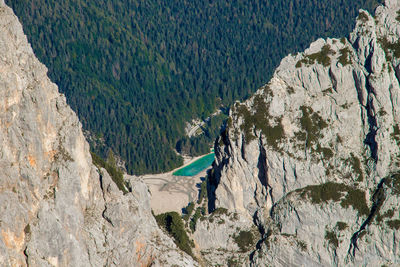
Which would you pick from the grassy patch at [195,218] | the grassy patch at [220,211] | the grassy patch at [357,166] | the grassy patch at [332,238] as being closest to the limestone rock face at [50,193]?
the grassy patch at [195,218]

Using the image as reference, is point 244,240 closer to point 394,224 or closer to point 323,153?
point 323,153

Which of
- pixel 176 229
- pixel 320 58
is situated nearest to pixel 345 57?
pixel 320 58

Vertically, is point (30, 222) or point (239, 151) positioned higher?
point (239, 151)

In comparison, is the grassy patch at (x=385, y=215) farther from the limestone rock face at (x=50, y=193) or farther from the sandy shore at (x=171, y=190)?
the sandy shore at (x=171, y=190)

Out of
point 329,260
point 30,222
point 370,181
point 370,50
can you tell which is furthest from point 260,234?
point 30,222

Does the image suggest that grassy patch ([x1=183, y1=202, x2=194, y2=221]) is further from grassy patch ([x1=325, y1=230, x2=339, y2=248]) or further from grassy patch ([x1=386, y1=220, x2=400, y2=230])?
grassy patch ([x1=386, y1=220, x2=400, y2=230])

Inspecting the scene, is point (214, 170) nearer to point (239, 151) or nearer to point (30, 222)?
point (239, 151)
